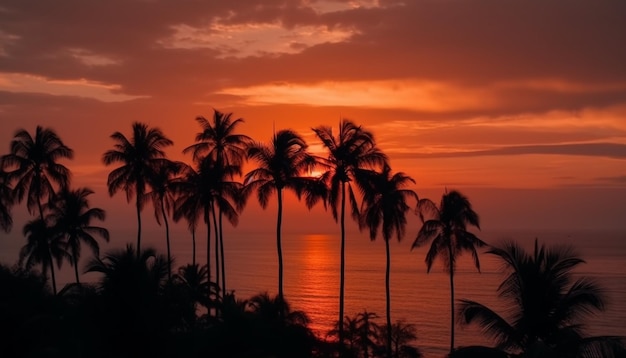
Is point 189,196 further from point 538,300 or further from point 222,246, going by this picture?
point 538,300

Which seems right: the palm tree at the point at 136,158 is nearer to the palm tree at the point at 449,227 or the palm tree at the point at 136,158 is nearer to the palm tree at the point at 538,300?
the palm tree at the point at 449,227

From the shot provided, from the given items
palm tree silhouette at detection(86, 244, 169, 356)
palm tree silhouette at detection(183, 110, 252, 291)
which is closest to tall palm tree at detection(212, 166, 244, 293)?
palm tree silhouette at detection(183, 110, 252, 291)

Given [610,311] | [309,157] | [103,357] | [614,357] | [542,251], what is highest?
[309,157]

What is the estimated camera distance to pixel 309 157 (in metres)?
46.6

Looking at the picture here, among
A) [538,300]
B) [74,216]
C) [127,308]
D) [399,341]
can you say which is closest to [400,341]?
[399,341]

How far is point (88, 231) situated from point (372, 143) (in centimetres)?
2790

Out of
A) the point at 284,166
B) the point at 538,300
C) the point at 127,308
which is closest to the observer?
the point at 538,300

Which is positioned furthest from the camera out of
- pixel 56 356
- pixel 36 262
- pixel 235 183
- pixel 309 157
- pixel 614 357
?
pixel 36 262

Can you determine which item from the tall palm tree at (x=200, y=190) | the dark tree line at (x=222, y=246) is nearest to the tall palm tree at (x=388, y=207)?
the dark tree line at (x=222, y=246)

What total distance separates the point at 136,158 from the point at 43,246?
9939mm

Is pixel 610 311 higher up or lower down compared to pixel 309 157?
lower down

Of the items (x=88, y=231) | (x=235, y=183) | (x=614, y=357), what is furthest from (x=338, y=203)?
(x=614, y=357)

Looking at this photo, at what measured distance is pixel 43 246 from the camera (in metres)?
55.8

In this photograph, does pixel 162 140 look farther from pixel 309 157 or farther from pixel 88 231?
pixel 309 157
